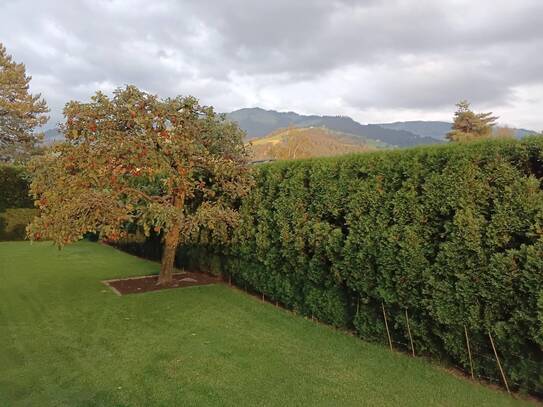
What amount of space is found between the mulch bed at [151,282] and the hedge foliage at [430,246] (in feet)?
10.5

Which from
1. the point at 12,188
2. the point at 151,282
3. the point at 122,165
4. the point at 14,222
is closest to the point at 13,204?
the point at 12,188

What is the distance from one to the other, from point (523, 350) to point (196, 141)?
6.66 meters

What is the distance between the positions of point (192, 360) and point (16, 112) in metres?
36.8

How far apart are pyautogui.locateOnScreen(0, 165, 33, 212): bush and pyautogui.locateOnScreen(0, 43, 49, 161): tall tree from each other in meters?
18.5

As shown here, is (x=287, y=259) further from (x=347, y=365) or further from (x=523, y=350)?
(x=523, y=350)

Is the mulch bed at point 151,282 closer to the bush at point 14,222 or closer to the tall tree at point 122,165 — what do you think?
the tall tree at point 122,165

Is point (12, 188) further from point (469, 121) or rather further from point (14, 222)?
point (469, 121)

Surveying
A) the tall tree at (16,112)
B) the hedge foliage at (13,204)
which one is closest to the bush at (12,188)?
the hedge foliage at (13,204)

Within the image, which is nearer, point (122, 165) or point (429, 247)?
point (429, 247)

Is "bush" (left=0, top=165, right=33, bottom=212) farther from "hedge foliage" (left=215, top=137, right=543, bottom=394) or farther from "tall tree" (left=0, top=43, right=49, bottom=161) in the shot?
"tall tree" (left=0, top=43, right=49, bottom=161)

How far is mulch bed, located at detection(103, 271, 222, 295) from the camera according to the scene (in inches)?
332

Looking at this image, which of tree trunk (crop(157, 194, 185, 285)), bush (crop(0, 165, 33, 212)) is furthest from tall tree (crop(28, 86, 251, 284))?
bush (crop(0, 165, 33, 212))

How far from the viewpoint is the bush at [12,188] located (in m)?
17.4

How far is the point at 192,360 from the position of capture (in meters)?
4.79
